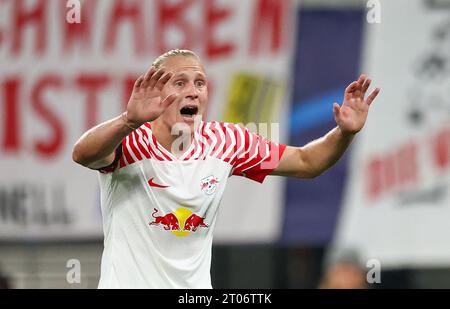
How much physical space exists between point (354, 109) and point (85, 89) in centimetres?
305

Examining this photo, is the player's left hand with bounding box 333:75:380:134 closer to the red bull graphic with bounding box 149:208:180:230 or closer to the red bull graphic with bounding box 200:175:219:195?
the red bull graphic with bounding box 200:175:219:195

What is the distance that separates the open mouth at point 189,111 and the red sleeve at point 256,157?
0.24 m

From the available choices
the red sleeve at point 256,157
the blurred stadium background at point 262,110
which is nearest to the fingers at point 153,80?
the red sleeve at point 256,157

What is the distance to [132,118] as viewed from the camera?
378cm

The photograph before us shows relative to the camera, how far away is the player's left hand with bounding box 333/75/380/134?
4.20 meters

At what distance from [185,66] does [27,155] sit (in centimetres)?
300

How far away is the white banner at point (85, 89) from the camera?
22.6 feet

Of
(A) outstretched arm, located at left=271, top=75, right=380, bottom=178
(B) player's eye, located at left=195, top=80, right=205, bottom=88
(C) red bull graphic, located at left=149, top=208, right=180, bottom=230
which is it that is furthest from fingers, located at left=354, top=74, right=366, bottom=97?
(C) red bull graphic, located at left=149, top=208, right=180, bottom=230

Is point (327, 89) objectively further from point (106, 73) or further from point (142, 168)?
point (142, 168)

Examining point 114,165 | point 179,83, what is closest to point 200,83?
point 179,83

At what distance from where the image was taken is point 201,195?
13.5ft

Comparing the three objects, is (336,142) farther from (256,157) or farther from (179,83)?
(179,83)

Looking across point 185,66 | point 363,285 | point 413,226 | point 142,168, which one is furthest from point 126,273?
point 413,226

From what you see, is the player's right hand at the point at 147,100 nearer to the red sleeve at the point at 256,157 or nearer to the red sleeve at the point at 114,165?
the red sleeve at the point at 114,165
